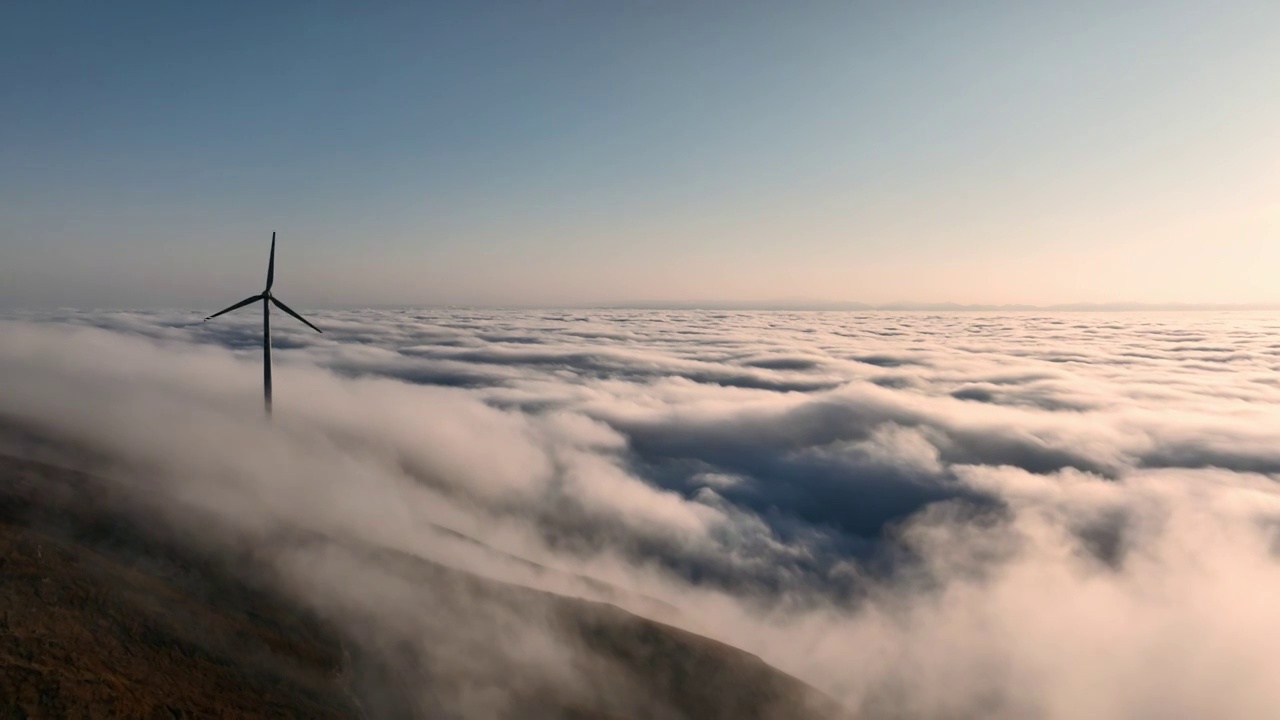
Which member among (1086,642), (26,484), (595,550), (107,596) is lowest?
(1086,642)

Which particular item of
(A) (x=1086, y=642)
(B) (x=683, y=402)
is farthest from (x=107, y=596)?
(B) (x=683, y=402)

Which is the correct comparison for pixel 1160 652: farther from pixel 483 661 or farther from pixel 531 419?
pixel 531 419

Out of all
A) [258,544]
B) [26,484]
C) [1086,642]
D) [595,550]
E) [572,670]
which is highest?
[26,484]

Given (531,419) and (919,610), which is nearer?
(919,610)

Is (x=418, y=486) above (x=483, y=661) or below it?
below

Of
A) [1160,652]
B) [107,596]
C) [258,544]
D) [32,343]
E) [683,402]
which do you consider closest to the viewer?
[107,596]

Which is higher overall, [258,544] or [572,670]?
[258,544]

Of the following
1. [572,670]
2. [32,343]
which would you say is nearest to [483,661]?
[572,670]

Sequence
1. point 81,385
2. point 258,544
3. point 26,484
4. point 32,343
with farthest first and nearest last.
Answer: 1. point 32,343
2. point 81,385
3. point 258,544
4. point 26,484

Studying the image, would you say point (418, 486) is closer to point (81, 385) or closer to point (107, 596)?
point (81, 385)
